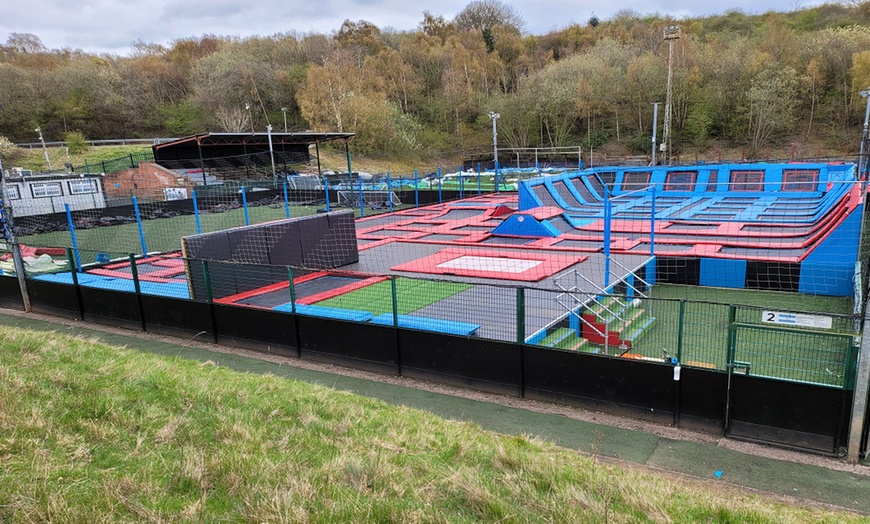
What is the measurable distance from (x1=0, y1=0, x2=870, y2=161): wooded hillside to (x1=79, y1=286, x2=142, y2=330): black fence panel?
43744mm

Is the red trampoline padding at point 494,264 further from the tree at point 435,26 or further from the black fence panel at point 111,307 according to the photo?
the tree at point 435,26

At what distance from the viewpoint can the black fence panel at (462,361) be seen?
25.9 ft

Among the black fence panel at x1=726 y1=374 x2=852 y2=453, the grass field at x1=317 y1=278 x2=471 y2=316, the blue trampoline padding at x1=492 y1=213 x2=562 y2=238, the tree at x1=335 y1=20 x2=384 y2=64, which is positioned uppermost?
the tree at x1=335 y1=20 x2=384 y2=64

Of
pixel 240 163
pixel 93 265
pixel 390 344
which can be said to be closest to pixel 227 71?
pixel 240 163

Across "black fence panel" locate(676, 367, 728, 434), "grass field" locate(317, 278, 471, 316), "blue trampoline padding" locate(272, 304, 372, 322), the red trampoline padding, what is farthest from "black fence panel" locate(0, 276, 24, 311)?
"black fence panel" locate(676, 367, 728, 434)

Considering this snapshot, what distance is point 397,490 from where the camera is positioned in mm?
3555

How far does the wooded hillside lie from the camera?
48625 millimetres

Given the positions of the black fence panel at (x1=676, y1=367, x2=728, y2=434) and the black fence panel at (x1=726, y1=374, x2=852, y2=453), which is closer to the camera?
the black fence panel at (x1=726, y1=374, x2=852, y2=453)

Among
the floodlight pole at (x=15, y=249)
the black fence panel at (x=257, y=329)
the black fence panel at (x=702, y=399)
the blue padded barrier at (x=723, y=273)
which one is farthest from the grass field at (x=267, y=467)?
the blue padded barrier at (x=723, y=273)

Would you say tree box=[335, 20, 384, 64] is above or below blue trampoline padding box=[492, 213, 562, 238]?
above

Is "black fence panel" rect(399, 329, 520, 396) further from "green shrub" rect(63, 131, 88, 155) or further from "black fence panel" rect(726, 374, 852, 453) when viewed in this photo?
"green shrub" rect(63, 131, 88, 155)

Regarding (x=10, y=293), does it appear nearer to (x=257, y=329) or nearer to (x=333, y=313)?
(x=257, y=329)

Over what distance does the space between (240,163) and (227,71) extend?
3190cm

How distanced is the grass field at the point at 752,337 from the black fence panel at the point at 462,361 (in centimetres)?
215
